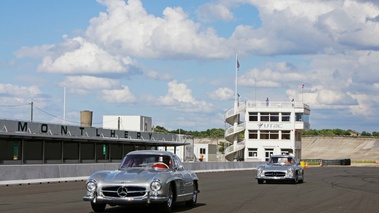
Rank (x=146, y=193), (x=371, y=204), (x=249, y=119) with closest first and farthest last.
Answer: (x=146, y=193), (x=371, y=204), (x=249, y=119)

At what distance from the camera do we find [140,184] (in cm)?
1485

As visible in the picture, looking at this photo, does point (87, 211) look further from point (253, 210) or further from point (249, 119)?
point (249, 119)

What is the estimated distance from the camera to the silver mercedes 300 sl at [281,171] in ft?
104

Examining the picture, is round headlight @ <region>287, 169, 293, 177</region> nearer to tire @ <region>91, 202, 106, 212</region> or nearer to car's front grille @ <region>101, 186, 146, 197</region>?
tire @ <region>91, 202, 106, 212</region>

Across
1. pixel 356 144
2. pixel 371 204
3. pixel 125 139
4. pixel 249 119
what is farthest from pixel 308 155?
pixel 371 204

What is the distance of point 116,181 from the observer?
589 inches

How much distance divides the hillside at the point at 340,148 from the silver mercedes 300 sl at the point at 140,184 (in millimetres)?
131482

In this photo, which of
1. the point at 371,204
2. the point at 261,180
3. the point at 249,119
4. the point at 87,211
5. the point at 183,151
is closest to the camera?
the point at 87,211

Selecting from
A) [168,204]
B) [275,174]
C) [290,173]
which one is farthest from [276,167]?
[168,204]

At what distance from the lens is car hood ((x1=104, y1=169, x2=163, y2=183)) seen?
1500cm

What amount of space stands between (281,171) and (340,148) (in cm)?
13181

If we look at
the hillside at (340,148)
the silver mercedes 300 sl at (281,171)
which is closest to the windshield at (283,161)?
the silver mercedes 300 sl at (281,171)

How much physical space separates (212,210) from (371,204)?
5509mm

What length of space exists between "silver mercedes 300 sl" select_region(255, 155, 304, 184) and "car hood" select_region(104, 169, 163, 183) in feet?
54.6
